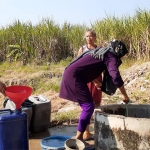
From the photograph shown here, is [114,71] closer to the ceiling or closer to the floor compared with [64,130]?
closer to the ceiling

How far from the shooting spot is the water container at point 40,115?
5.09 m

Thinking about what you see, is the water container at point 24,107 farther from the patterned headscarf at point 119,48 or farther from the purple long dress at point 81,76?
the patterned headscarf at point 119,48

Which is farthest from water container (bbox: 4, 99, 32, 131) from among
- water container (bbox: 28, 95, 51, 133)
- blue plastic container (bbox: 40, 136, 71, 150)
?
blue plastic container (bbox: 40, 136, 71, 150)

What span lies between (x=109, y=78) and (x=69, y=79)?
50cm

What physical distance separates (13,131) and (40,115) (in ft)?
5.59

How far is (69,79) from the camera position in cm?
389

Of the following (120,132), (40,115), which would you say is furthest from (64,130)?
(120,132)

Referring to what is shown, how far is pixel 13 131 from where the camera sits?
136 inches

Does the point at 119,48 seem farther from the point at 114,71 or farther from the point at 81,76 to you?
the point at 81,76

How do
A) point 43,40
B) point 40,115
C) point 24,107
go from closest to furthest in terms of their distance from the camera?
point 24,107
point 40,115
point 43,40

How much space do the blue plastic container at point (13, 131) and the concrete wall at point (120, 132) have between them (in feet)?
2.80

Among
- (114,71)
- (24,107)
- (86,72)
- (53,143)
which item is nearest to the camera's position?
(114,71)

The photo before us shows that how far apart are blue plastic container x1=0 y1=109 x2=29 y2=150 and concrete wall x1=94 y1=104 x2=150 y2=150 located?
0.85 meters

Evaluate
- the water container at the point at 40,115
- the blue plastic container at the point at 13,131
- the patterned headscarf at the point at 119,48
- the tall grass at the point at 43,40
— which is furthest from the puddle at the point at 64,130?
the tall grass at the point at 43,40
